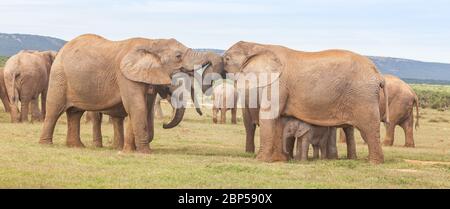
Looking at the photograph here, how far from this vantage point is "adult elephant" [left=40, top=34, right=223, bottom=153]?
19125 mm

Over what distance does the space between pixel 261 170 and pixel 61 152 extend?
508 centimetres

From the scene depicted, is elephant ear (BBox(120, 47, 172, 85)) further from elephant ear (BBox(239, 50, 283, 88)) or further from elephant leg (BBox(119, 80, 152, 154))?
elephant ear (BBox(239, 50, 283, 88))

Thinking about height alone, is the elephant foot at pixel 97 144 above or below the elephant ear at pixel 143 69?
below

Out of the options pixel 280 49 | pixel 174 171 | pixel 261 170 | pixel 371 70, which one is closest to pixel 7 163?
pixel 174 171

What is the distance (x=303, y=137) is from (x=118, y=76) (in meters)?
4.60

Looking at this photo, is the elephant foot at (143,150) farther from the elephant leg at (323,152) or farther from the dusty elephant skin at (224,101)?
the dusty elephant skin at (224,101)

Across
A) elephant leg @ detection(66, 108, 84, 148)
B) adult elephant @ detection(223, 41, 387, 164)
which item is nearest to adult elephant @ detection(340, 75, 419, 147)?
adult elephant @ detection(223, 41, 387, 164)

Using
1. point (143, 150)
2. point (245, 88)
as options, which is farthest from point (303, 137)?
point (143, 150)

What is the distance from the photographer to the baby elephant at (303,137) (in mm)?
18375

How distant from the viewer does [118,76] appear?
19391mm

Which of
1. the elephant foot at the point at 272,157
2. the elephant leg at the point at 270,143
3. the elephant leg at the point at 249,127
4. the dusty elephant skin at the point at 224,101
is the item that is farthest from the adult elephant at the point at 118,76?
the dusty elephant skin at the point at 224,101

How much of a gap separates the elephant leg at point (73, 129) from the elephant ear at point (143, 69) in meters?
2.54
